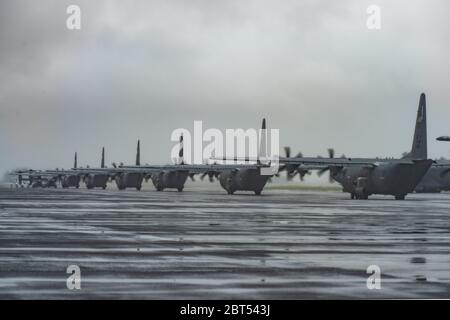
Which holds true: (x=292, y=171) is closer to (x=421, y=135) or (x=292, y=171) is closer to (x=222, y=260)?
(x=421, y=135)

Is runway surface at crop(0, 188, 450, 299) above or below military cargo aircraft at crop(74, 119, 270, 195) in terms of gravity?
below

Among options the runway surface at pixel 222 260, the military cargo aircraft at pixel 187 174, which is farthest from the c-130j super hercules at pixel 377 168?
the runway surface at pixel 222 260

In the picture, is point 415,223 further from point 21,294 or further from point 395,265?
point 21,294

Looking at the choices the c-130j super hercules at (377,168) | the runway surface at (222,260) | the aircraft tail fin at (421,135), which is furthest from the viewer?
the c-130j super hercules at (377,168)

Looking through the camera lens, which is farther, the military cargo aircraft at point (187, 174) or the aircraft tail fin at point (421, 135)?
the military cargo aircraft at point (187, 174)

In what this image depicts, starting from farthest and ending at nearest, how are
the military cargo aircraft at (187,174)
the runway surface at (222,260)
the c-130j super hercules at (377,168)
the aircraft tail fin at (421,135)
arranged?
the military cargo aircraft at (187,174) < the c-130j super hercules at (377,168) < the aircraft tail fin at (421,135) < the runway surface at (222,260)

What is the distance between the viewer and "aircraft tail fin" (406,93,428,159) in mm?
74000

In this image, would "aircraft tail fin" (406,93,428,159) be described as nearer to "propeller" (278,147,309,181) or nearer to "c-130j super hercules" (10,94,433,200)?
"c-130j super hercules" (10,94,433,200)

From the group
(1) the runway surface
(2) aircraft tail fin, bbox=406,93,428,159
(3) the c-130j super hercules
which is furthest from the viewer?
(3) the c-130j super hercules

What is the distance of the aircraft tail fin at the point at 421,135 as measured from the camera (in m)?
74.0

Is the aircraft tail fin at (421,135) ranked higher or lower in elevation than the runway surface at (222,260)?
higher

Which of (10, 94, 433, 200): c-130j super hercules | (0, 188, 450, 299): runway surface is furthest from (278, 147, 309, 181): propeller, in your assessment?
(0, 188, 450, 299): runway surface

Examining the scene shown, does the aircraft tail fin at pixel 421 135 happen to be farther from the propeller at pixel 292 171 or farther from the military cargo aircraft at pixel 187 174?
the military cargo aircraft at pixel 187 174

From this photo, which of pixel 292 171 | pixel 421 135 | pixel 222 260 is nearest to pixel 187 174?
pixel 292 171
